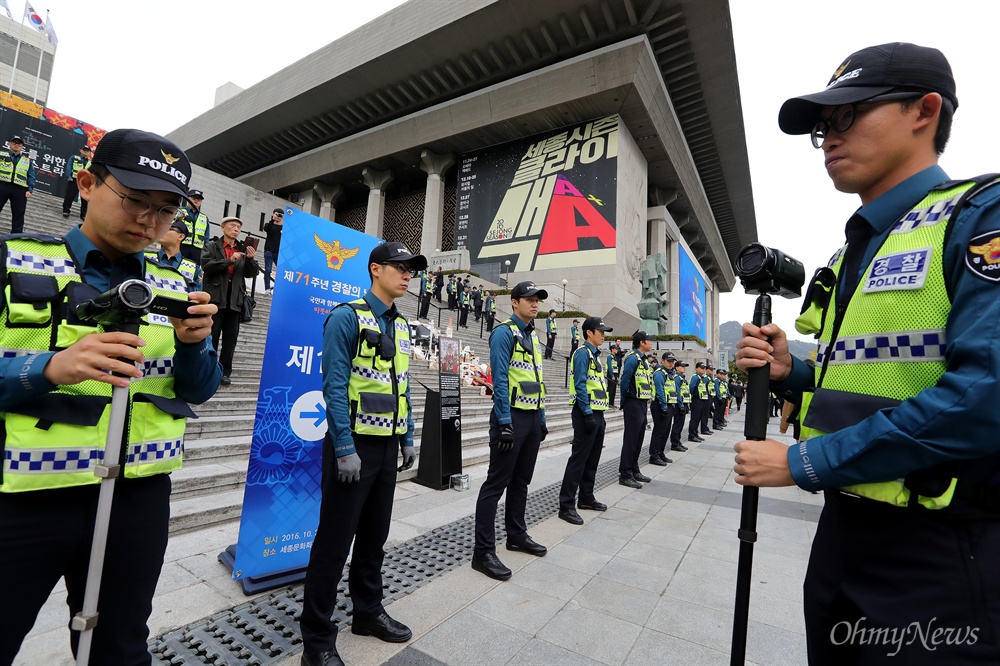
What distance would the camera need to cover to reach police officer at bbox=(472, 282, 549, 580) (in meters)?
3.65

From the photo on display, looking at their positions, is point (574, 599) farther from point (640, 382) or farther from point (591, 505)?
point (640, 382)

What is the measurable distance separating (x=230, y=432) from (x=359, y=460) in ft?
12.3

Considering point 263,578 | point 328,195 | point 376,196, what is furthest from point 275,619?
point 328,195

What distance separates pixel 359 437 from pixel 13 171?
1000cm

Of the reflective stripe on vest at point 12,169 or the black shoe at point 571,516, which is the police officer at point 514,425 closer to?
the black shoe at point 571,516

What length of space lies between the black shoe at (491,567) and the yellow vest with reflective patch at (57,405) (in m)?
2.56

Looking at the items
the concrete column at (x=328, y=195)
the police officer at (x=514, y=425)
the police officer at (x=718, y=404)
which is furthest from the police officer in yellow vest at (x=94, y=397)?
the concrete column at (x=328, y=195)

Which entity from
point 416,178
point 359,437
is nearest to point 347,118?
point 416,178

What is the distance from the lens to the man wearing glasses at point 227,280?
557 centimetres

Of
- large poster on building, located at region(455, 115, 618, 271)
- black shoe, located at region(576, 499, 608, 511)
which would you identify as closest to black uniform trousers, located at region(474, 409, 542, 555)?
black shoe, located at region(576, 499, 608, 511)

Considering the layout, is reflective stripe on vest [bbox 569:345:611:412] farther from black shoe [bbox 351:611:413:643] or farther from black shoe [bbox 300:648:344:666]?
black shoe [bbox 300:648:344:666]

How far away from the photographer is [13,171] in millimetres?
7707

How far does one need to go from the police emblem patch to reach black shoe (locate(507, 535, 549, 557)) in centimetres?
345
